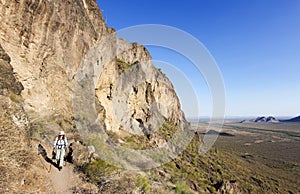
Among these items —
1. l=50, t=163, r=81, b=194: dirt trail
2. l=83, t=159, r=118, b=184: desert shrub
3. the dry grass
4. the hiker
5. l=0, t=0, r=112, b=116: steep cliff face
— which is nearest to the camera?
the dry grass

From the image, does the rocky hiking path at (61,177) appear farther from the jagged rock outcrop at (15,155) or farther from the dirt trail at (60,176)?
the jagged rock outcrop at (15,155)

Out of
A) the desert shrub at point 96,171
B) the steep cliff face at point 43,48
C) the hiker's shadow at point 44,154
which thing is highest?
the steep cliff face at point 43,48

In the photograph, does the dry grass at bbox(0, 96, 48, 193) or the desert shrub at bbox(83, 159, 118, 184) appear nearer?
the dry grass at bbox(0, 96, 48, 193)

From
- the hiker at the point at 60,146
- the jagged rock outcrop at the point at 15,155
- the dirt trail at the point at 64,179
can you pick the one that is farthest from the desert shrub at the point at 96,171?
the jagged rock outcrop at the point at 15,155

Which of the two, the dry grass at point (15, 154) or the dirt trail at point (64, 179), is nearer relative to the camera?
the dry grass at point (15, 154)

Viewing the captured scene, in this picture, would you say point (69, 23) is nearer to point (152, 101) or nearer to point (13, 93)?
point (13, 93)

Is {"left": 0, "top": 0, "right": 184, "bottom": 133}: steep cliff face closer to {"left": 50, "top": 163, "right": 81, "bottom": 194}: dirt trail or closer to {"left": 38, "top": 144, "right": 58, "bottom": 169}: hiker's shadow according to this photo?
{"left": 38, "top": 144, "right": 58, "bottom": 169}: hiker's shadow

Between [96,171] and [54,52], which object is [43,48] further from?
[96,171]

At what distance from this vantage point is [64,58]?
17.7 m

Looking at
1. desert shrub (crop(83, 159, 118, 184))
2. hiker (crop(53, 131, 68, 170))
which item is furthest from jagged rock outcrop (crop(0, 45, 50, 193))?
desert shrub (crop(83, 159, 118, 184))

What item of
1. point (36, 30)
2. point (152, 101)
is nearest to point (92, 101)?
point (36, 30)

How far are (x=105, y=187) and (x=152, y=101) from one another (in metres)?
33.1

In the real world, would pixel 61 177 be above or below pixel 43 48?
below

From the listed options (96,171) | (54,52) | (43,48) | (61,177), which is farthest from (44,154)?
(54,52)
